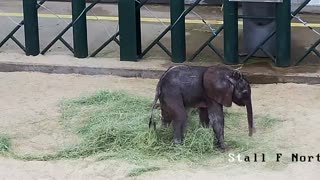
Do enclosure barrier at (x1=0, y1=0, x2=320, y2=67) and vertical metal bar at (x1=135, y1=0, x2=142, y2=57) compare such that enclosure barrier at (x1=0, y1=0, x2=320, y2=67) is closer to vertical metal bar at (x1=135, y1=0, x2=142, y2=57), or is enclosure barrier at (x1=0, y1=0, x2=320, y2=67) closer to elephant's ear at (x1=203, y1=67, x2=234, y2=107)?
vertical metal bar at (x1=135, y1=0, x2=142, y2=57)

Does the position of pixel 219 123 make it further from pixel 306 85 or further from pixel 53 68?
pixel 53 68

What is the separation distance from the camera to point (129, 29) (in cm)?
911

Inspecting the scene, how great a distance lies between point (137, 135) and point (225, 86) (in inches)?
31.9

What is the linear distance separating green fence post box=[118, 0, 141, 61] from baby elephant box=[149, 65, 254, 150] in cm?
255

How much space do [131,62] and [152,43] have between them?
0.29 metres

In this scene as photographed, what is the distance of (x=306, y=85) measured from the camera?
27.3 ft

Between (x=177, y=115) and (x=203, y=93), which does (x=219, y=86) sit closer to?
(x=203, y=93)

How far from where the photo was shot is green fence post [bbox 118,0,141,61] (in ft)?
29.8

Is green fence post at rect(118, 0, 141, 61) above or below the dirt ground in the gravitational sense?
above

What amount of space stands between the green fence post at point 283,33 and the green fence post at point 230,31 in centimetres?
40

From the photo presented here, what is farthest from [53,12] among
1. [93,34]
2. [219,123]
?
[219,123]

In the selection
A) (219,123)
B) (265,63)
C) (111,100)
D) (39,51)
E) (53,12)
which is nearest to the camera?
(219,123)

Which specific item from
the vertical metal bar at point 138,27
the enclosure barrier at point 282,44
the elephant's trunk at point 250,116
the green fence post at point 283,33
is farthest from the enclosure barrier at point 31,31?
the elephant's trunk at point 250,116

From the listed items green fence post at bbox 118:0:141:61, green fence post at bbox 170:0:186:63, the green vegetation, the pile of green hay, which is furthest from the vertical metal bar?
the green vegetation
